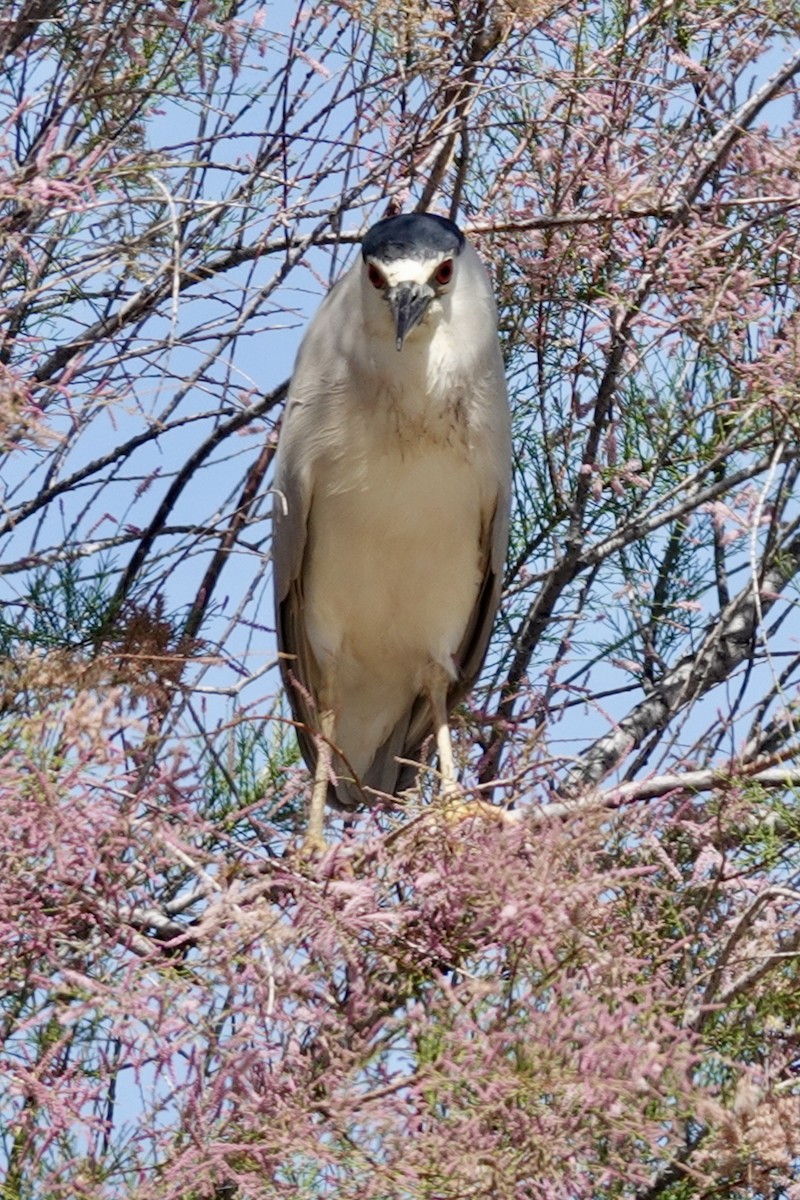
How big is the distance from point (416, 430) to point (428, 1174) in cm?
181

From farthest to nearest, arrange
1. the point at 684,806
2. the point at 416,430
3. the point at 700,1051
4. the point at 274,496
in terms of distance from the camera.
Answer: the point at 274,496 < the point at 416,430 < the point at 684,806 < the point at 700,1051

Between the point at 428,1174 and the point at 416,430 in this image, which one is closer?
the point at 428,1174

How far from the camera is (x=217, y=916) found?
94.8 inches

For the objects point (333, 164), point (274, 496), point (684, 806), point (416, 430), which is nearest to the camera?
point (684, 806)

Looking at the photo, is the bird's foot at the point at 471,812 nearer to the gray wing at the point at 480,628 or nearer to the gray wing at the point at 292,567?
the gray wing at the point at 292,567

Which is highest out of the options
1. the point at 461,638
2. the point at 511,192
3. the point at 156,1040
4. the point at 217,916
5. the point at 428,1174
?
the point at 511,192

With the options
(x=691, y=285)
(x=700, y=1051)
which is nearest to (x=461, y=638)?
(x=691, y=285)

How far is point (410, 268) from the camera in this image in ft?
11.7

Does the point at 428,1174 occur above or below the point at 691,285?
below

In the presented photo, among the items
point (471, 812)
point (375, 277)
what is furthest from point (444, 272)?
point (471, 812)

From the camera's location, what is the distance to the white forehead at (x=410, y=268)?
355cm

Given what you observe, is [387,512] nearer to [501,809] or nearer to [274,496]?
[274,496]

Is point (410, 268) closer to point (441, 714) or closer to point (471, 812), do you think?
point (441, 714)

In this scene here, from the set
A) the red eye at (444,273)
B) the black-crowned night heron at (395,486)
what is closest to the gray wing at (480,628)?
the black-crowned night heron at (395,486)
